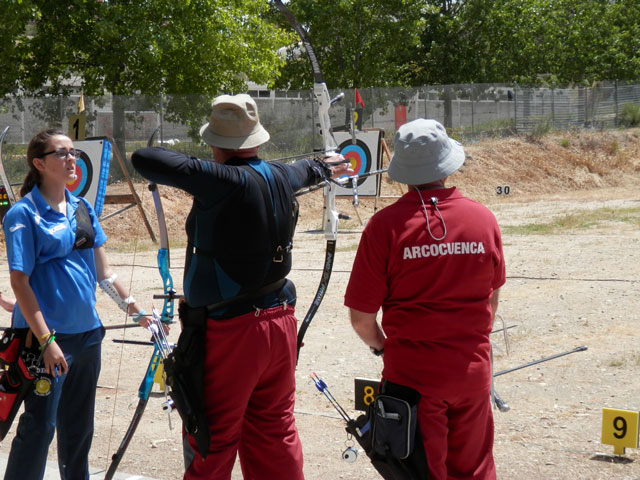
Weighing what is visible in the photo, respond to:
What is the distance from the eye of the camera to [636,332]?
604 cm

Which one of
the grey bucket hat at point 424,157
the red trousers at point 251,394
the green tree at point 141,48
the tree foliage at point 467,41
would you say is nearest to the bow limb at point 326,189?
the red trousers at point 251,394

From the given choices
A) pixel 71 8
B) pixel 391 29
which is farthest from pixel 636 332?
pixel 391 29

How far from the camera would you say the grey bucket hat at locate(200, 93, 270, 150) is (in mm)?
2562

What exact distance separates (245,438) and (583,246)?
29.0ft

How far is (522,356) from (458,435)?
3.35 m

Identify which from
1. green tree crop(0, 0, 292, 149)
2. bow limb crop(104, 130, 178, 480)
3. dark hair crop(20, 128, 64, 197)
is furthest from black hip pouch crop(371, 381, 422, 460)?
green tree crop(0, 0, 292, 149)

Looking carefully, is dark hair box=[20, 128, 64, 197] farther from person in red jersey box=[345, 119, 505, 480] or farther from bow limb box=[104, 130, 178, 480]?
person in red jersey box=[345, 119, 505, 480]

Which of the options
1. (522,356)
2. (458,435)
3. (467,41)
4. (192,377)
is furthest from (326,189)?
(467,41)

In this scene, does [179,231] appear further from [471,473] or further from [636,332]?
[471,473]

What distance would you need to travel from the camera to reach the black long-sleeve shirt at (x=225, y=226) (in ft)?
7.80

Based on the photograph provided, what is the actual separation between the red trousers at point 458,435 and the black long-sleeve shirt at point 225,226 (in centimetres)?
60

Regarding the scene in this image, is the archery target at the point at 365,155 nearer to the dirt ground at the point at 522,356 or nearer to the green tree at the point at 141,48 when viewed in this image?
the dirt ground at the point at 522,356

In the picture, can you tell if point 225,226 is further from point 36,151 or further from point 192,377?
point 36,151

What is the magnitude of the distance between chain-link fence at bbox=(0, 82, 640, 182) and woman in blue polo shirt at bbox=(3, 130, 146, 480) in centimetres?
1072
